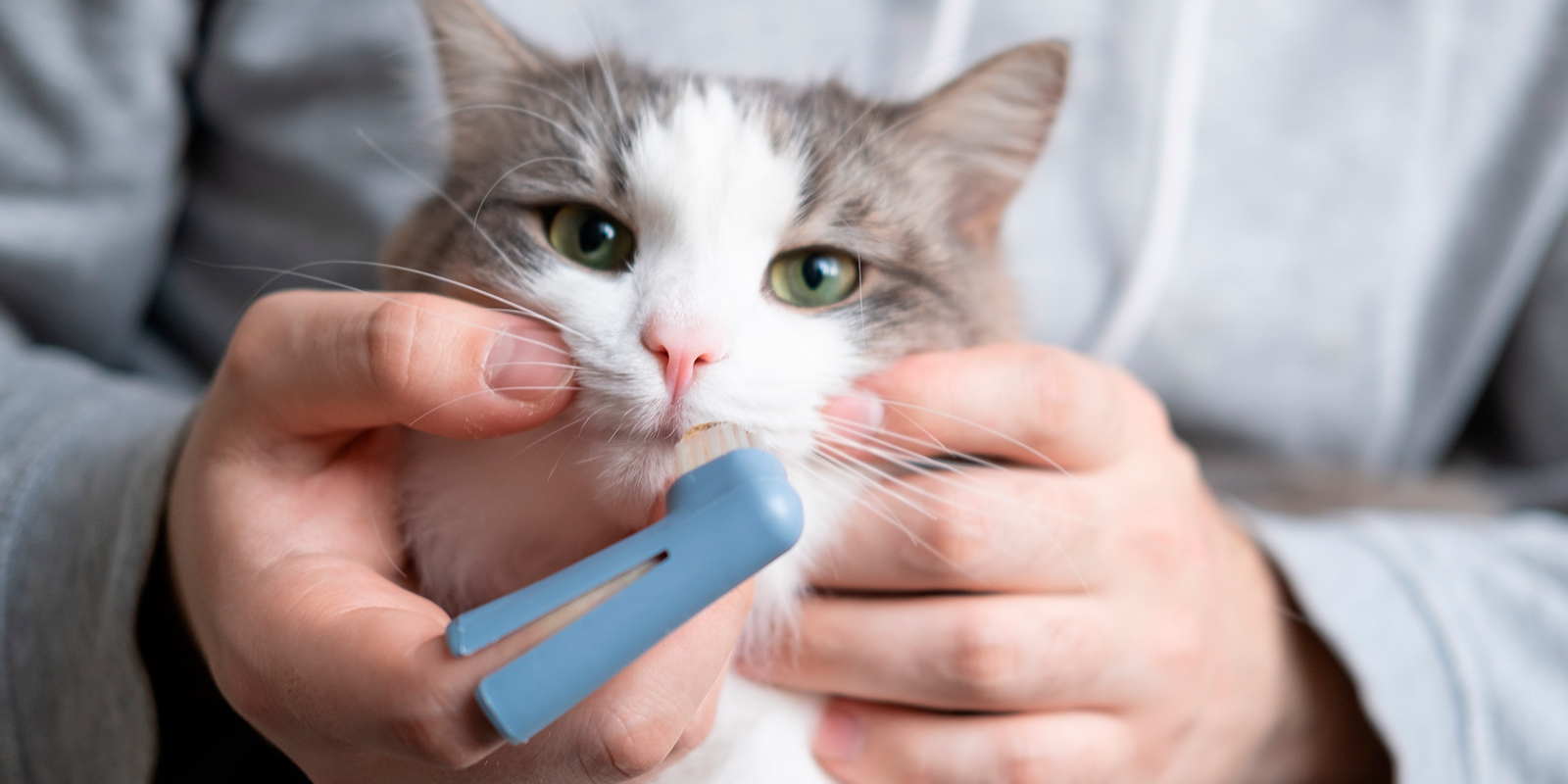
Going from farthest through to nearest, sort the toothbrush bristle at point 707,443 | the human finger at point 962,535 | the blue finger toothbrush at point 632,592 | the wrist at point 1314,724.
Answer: the wrist at point 1314,724 < the human finger at point 962,535 < the toothbrush bristle at point 707,443 < the blue finger toothbrush at point 632,592

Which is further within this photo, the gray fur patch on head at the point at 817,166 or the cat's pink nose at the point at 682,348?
the gray fur patch on head at the point at 817,166

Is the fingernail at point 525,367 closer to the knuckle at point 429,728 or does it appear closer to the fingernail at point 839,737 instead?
the knuckle at point 429,728

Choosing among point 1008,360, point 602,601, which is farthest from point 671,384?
point 1008,360

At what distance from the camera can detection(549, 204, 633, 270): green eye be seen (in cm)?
77

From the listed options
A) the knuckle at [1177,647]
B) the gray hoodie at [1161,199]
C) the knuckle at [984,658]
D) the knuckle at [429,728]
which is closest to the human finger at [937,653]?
the knuckle at [984,658]

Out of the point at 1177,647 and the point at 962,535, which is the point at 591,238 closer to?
the point at 962,535

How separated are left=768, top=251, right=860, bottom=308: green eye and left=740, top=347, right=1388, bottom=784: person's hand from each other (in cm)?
10

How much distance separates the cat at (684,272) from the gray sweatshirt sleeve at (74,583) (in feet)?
1.06

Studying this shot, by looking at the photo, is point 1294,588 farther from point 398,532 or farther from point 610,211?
point 398,532

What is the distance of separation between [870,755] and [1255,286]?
102cm

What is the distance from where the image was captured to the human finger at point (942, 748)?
0.82 metres

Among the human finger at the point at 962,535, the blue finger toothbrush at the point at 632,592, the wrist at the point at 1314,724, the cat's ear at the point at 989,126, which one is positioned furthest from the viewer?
the wrist at the point at 1314,724

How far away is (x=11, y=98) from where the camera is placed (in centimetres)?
115

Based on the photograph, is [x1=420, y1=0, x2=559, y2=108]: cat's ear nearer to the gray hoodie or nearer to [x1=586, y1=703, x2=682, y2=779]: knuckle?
the gray hoodie
